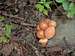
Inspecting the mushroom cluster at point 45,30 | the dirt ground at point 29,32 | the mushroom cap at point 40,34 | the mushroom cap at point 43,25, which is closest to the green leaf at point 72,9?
the dirt ground at point 29,32

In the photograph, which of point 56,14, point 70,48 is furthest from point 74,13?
point 70,48

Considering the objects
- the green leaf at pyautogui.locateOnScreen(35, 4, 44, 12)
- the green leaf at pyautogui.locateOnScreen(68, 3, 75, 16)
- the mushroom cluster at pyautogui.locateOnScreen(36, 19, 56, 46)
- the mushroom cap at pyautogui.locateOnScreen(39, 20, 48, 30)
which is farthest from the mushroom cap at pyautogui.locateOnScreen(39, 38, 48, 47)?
the green leaf at pyautogui.locateOnScreen(68, 3, 75, 16)

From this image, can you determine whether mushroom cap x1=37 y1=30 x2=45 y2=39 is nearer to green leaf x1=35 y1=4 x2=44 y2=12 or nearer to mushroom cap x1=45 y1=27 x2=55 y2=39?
mushroom cap x1=45 y1=27 x2=55 y2=39

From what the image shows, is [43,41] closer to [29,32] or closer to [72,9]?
[29,32]

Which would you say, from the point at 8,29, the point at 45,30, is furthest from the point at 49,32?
the point at 8,29

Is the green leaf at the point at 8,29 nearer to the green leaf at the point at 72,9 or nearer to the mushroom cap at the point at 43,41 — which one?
the mushroom cap at the point at 43,41

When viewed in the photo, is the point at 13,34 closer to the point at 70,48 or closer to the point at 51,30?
the point at 51,30
